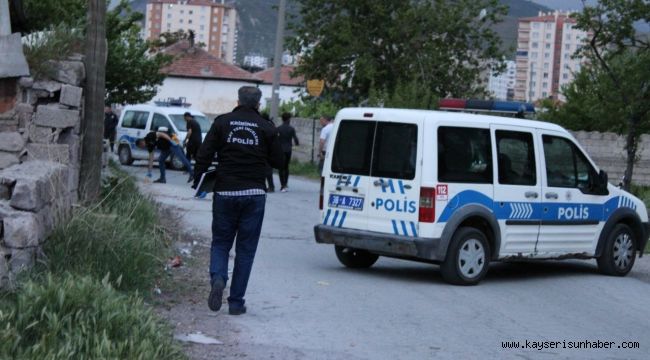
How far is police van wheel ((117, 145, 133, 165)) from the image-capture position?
112 ft

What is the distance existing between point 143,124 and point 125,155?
1.23 meters

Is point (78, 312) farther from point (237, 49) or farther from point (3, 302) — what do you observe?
point (237, 49)

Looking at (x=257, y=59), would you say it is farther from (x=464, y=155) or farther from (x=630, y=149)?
(x=464, y=155)

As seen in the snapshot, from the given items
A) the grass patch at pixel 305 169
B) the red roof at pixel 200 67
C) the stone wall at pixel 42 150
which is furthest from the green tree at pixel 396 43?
the red roof at pixel 200 67

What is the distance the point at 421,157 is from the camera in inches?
447

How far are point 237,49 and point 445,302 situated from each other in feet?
628

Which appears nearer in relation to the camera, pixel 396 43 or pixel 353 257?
pixel 353 257

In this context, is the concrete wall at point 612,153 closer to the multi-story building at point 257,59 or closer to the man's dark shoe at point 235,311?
the man's dark shoe at point 235,311

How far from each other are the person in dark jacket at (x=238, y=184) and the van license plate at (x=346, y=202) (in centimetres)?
313

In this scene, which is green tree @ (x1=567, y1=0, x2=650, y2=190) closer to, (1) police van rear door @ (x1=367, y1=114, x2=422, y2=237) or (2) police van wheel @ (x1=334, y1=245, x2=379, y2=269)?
(2) police van wheel @ (x1=334, y1=245, x2=379, y2=269)

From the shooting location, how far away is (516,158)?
12.3 meters

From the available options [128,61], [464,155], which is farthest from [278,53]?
[464,155]

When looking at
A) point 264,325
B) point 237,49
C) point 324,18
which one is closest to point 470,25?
point 324,18

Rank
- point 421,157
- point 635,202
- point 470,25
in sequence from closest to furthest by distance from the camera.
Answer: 1. point 421,157
2. point 635,202
3. point 470,25
